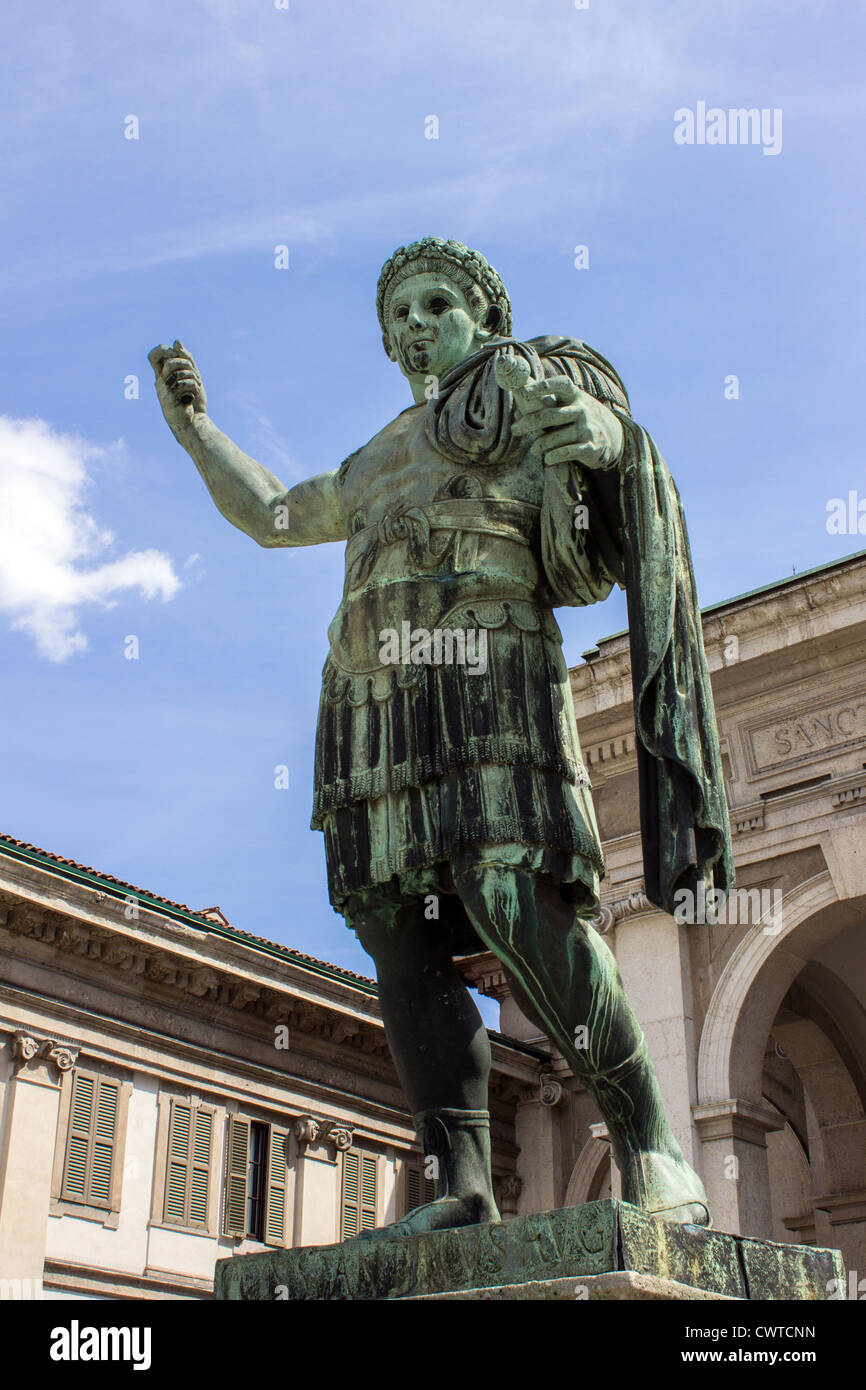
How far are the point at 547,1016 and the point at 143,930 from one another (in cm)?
1470

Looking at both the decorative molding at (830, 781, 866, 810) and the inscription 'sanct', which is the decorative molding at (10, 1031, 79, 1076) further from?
the decorative molding at (830, 781, 866, 810)

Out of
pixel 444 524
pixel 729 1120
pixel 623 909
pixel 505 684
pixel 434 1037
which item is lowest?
pixel 434 1037

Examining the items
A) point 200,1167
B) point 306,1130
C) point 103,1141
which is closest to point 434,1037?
point 103,1141

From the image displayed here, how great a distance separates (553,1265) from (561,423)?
1.93 meters

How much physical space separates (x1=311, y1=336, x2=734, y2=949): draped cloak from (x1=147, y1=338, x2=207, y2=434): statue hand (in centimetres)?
89

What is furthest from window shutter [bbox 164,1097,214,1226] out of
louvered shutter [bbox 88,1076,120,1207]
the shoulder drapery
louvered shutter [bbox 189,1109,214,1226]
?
the shoulder drapery

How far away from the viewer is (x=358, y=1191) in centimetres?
2016

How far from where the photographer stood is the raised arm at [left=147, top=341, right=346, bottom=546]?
440 centimetres

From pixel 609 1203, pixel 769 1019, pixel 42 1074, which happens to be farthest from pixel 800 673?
pixel 609 1203

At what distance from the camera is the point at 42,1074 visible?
1664cm

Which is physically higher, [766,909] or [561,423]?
[766,909]

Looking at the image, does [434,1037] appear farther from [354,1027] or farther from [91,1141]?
[354,1027]

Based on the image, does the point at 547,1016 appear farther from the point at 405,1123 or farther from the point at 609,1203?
the point at 405,1123
